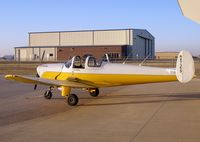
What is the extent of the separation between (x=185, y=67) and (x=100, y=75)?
3.45 meters

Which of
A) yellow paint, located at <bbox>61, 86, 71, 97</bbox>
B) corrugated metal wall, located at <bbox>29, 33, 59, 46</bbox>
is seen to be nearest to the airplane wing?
yellow paint, located at <bbox>61, 86, 71, 97</bbox>

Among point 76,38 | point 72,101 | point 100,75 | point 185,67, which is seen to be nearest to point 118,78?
point 100,75

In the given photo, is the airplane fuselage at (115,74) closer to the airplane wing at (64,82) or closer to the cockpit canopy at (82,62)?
the cockpit canopy at (82,62)

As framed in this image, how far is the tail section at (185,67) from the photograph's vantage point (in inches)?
518

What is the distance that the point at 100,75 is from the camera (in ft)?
49.1

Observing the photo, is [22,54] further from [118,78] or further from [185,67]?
[185,67]

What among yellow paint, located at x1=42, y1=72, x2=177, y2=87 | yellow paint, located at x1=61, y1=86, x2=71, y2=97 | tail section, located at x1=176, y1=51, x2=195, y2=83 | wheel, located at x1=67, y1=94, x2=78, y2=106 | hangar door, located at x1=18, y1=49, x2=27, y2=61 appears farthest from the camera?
hangar door, located at x1=18, y1=49, x2=27, y2=61

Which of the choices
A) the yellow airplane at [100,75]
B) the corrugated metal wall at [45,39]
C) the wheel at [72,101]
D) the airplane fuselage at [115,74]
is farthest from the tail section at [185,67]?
the corrugated metal wall at [45,39]

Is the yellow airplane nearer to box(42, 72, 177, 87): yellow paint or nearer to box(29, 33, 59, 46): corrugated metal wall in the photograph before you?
box(42, 72, 177, 87): yellow paint

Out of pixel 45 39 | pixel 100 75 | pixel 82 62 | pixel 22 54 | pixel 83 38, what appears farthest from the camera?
pixel 22 54

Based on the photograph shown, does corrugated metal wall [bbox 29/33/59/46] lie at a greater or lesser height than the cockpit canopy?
greater

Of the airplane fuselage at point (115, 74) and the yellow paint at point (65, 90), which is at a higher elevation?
the airplane fuselage at point (115, 74)

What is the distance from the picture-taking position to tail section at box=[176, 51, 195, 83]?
43.2 ft

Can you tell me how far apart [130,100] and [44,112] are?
4.64 m
